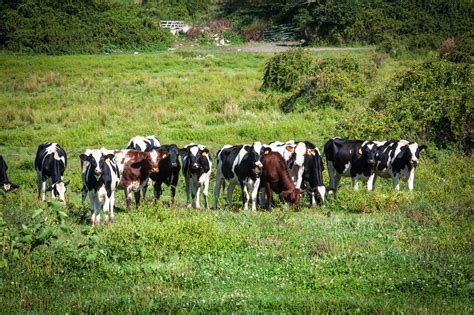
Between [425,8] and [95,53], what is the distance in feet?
82.7

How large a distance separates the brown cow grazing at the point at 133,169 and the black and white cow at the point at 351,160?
5.11 metres

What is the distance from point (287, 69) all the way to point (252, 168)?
17.4m

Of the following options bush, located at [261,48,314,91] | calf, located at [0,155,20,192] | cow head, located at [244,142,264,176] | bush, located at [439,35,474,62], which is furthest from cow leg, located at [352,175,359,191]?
bush, located at [439,35,474,62]

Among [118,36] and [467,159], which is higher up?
[118,36]

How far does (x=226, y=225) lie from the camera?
1467 centimetres

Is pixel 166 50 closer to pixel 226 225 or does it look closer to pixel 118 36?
pixel 118 36

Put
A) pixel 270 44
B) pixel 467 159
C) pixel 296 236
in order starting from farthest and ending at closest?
pixel 270 44
pixel 467 159
pixel 296 236

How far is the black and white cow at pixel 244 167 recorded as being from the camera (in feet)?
59.0

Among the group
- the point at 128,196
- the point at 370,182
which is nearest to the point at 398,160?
the point at 370,182

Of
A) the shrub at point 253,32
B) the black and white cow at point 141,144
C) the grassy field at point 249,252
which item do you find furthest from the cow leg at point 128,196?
the shrub at point 253,32

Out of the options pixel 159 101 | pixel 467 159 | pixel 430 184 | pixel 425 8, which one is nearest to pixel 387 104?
pixel 467 159

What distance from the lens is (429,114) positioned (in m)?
23.8

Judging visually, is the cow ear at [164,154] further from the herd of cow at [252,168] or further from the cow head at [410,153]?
the cow head at [410,153]

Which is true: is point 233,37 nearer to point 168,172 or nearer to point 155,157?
point 168,172
